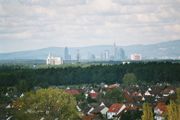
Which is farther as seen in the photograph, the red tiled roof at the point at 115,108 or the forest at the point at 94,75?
the forest at the point at 94,75

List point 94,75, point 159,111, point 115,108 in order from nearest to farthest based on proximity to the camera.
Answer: point 159,111 → point 115,108 → point 94,75

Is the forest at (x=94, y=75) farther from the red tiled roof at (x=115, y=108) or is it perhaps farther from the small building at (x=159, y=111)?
the small building at (x=159, y=111)

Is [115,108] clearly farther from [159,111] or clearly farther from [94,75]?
[94,75]

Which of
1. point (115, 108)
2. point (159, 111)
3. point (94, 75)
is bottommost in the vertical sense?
point (115, 108)

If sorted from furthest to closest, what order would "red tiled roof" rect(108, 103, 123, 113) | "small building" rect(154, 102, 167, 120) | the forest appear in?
the forest
"red tiled roof" rect(108, 103, 123, 113)
"small building" rect(154, 102, 167, 120)

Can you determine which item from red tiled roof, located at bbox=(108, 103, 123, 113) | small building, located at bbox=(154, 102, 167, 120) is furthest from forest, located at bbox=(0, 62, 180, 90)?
small building, located at bbox=(154, 102, 167, 120)

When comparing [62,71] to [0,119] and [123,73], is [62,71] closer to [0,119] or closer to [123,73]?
[123,73]

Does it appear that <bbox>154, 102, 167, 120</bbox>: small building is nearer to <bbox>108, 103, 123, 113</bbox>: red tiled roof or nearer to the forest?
<bbox>108, 103, 123, 113</bbox>: red tiled roof

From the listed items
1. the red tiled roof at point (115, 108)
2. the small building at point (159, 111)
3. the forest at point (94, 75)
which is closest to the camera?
the small building at point (159, 111)

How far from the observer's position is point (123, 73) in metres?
106

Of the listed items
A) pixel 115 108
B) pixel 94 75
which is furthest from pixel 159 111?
Answer: pixel 94 75

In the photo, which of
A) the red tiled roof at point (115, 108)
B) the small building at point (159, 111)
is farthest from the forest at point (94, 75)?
the small building at point (159, 111)

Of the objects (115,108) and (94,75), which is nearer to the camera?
(115,108)

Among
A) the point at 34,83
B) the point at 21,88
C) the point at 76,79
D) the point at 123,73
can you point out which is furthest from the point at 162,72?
the point at 21,88
